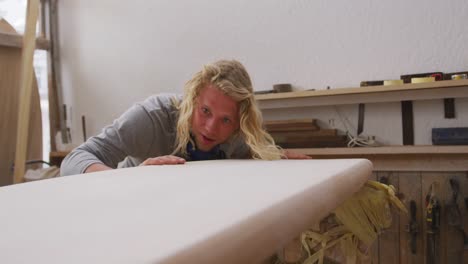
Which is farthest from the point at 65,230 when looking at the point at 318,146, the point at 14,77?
the point at 14,77

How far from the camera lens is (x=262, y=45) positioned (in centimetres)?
228

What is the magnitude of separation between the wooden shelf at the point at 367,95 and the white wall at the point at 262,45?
0.07 metres

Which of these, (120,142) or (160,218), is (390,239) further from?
(160,218)

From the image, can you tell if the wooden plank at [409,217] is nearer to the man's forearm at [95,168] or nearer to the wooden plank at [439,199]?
the wooden plank at [439,199]

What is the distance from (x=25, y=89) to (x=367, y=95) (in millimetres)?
1996

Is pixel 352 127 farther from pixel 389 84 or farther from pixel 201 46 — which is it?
pixel 201 46

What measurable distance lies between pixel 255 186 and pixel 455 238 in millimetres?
1608

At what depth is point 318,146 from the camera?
6.51 ft

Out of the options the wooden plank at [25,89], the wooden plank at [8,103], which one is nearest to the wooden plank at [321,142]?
the wooden plank at [25,89]

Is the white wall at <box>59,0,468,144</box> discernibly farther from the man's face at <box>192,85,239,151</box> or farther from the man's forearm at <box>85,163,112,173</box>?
the man's forearm at <box>85,163,112,173</box>

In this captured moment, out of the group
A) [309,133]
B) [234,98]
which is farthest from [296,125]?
[234,98]

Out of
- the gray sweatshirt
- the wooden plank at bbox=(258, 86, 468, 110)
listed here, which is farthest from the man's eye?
the wooden plank at bbox=(258, 86, 468, 110)

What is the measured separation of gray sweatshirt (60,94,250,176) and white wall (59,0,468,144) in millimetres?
868

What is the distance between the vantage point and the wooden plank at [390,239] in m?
1.91
